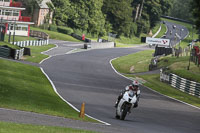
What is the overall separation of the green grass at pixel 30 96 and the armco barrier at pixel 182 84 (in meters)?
11.5

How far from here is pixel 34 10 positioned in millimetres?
107062

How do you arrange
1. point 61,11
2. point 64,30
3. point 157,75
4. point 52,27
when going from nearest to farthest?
1. point 157,75
2. point 52,27
3. point 64,30
4. point 61,11

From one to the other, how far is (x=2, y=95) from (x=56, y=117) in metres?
5.00

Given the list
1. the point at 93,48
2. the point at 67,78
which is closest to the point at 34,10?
the point at 93,48

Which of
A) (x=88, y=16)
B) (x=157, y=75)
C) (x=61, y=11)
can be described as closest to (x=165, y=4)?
(x=88, y=16)

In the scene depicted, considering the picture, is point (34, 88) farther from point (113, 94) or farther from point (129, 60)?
point (129, 60)

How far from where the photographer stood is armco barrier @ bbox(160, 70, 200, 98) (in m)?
40.7

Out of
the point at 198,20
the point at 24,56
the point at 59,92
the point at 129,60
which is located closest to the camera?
the point at 59,92

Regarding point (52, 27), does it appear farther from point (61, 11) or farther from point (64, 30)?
point (61, 11)

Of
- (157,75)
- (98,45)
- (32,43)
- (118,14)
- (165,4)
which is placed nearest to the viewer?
(157,75)

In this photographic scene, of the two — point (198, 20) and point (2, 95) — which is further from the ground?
point (198, 20)

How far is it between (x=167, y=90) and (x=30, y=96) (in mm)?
18128

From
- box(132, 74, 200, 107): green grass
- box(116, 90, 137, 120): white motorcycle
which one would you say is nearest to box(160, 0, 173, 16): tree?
box(132, 74, 200, 107): green grass

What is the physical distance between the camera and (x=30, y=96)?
26.5 metres
